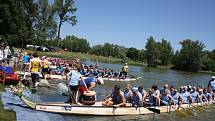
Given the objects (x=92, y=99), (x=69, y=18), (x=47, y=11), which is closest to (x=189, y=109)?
(x=92, y=99)

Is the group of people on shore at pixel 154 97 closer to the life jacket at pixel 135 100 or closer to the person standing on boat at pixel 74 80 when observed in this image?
the life jacket at pixel 135 100

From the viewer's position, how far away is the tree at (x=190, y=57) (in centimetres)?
13038

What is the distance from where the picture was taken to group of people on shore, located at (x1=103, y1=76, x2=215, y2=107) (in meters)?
20.4

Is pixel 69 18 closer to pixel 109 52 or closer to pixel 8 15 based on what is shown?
pixel 8 15

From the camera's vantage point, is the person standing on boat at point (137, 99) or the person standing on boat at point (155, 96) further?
the person standing on boat at point (155, 96)

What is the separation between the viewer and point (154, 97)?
22.4m

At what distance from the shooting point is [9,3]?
170 ft

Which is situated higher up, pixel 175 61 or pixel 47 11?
pixel 47 11

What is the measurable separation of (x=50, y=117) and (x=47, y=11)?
214ft

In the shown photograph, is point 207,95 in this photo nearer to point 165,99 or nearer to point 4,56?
point 165,99

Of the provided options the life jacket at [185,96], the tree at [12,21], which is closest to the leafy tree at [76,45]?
the tree at [12,21]

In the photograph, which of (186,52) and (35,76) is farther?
(186,52)

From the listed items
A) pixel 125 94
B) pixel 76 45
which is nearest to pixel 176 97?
pixel 125 94

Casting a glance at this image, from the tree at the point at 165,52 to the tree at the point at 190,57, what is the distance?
513 cm
